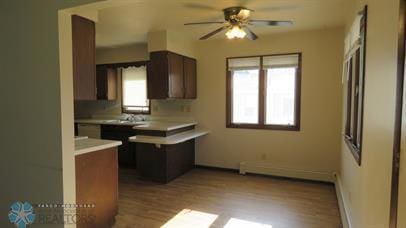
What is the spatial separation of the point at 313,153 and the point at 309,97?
3.00ft

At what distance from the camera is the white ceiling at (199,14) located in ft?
9.29

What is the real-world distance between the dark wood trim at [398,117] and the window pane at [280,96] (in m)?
3.10

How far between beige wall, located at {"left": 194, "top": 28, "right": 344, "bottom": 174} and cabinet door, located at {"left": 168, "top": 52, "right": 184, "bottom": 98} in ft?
1.81

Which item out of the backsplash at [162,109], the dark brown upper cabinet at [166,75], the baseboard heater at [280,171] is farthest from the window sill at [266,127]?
the dark brown upper cabinet at [166,75]

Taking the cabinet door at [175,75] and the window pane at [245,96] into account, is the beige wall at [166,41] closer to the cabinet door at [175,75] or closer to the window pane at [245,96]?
the cabinet door at [175,75]

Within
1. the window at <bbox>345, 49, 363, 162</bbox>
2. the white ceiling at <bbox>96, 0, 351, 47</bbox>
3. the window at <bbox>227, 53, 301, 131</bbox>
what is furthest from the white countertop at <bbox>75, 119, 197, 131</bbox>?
the window at <bbox>345, 49, 363, 162</bbox>

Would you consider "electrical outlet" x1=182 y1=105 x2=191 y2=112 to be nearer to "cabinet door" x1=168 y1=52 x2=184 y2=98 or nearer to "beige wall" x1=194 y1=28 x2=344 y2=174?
"beige wall" x1=194 y1=28 x2=344 y2=174

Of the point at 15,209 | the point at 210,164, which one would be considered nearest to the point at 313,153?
the point at 210,164

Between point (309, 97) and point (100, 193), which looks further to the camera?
point (309, 97)

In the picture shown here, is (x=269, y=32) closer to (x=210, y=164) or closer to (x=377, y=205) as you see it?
(x=210, y=164)

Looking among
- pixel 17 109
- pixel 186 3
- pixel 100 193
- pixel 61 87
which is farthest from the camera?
pixel 186 3

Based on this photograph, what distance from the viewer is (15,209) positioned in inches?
85.8

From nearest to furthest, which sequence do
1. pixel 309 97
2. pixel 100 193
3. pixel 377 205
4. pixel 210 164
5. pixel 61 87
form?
pixel 377 205 < pixel 61 87 < pixel 100 193 < pixel 309 97 < pixel 210 164

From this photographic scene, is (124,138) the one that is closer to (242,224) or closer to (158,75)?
(158,75)
